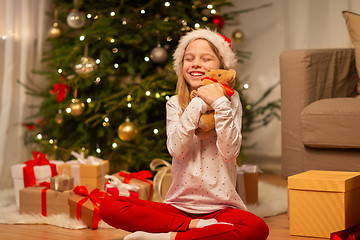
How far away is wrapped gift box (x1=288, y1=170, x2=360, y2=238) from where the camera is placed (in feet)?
6.39

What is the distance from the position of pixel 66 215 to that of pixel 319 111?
119cm

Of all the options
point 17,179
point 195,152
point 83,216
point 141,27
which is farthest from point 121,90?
point 195,152

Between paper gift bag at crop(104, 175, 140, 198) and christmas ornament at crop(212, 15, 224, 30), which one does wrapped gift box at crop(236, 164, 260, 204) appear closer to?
paper gift bag at crop(104, 175, 140, 198)

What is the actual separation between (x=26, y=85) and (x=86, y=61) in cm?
55

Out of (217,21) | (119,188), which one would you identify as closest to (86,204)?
(119,188)

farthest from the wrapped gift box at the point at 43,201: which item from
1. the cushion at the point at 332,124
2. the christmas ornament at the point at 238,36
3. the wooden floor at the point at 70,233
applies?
the christmas ornament at the point at 238,36

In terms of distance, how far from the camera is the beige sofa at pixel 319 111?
7.05 ft

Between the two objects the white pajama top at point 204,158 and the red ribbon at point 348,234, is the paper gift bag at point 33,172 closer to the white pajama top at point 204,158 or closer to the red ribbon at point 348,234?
the white pajama top at point 204,158

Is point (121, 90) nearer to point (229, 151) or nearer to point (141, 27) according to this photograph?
point (141, 27)

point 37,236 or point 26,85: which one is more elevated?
point 26,85

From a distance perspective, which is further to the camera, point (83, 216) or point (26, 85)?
point (26, 85)

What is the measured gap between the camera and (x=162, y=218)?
69.0 inches

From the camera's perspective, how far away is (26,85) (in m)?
3.25

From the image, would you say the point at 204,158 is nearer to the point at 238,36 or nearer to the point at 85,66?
the point at 85,66
